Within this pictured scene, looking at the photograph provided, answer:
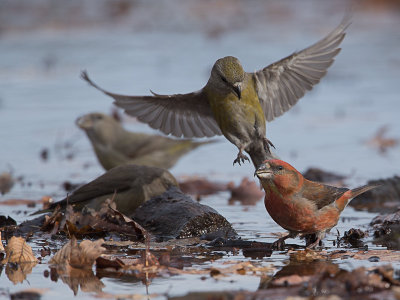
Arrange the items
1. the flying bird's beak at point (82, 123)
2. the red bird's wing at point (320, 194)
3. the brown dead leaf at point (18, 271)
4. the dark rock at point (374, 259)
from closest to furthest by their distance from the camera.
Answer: the brown dead leaf at point (18, 271) → the dark rock at point (374, 259) → the red bird's wing at point (320, 194) → the flying bird's beak at point (82, 123)

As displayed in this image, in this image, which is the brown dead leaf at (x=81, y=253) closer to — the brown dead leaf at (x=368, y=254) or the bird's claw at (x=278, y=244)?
the bird's claw at (x=278, y=244)

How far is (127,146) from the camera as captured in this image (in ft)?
35.5

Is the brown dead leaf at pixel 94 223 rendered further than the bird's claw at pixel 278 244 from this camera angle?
Yes

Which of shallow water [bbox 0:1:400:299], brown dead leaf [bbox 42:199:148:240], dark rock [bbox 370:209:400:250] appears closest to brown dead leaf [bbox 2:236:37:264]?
shallow water [bbox 0:1:400:299]

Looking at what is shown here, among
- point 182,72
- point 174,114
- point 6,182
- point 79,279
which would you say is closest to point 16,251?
point 79,279

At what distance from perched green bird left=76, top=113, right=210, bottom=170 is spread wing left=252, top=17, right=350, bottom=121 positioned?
3.15m

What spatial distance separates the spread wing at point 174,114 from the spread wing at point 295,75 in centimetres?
56

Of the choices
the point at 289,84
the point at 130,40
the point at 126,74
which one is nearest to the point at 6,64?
the point at 126,74

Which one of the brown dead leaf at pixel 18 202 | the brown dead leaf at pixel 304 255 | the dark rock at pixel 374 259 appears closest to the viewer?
the dark rock at pixel 374 259

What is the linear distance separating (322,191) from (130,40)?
13954 millimetres

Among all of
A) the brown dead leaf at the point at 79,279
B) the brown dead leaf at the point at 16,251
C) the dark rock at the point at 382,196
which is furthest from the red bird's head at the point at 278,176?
the dark rock at the point at 382,196

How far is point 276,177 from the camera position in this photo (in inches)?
236

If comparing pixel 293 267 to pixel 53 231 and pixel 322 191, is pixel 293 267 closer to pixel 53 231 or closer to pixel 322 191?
pixel 322 191

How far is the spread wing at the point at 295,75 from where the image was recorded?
7.44m
